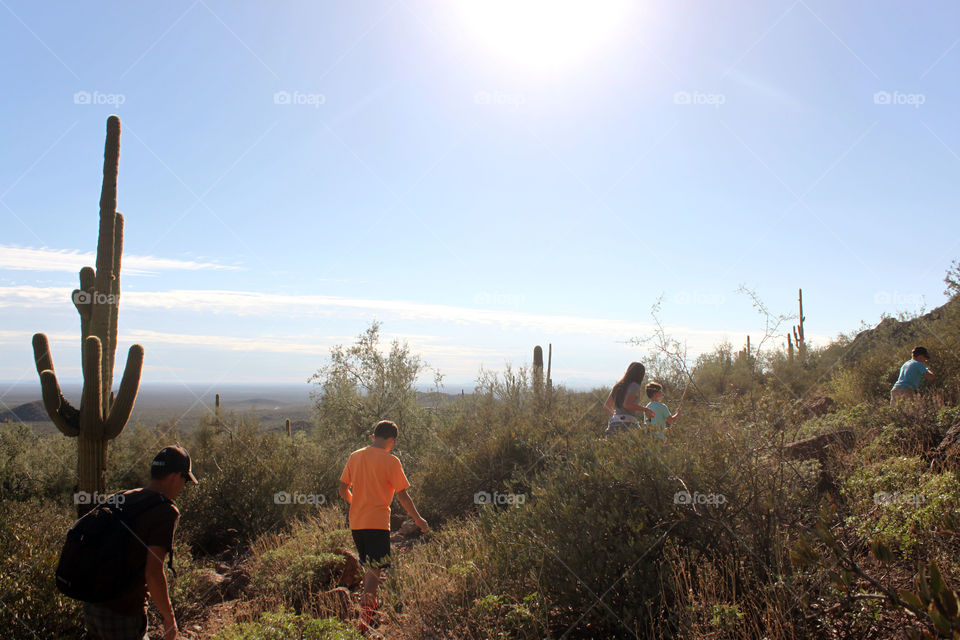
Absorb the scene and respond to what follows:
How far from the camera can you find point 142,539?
3.30m

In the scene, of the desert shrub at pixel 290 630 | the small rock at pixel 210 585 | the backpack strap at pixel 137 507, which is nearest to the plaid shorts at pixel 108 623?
the backpack strap at pixel 137 507

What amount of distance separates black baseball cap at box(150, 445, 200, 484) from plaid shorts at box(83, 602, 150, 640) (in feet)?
2.72

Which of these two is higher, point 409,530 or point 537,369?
point 537,369

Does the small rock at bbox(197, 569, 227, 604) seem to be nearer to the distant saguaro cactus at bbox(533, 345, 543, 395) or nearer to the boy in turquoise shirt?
the boy in turquoise shirt

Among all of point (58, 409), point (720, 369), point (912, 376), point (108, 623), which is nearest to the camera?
point (108, 623)

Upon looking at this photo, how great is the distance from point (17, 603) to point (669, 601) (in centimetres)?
546

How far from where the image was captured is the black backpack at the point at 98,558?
3189 mm

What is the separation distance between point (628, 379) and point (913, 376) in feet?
17.1

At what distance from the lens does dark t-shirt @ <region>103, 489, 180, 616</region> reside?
330 cm

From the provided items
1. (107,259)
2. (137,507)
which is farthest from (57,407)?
(137,507)

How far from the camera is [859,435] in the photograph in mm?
7461

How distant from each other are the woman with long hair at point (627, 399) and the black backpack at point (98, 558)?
5405mm

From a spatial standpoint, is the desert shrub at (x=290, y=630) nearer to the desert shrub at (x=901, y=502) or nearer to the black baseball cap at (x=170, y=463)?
the black baseball cap at (x=170, y=463)

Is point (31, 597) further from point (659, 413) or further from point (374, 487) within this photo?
point (659, 413)
